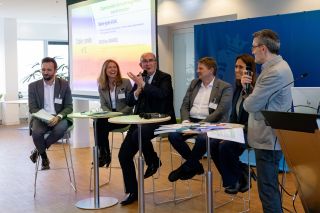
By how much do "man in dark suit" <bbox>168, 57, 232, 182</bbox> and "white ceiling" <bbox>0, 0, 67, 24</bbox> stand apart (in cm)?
547

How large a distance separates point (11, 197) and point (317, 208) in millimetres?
3259

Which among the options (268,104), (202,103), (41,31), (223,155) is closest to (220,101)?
(202,103)

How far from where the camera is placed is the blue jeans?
2719 mm

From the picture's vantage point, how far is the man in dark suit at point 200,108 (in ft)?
11.7

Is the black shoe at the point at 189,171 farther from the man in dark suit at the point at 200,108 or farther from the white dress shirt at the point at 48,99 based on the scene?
the white dress shirt at the point at 48,99

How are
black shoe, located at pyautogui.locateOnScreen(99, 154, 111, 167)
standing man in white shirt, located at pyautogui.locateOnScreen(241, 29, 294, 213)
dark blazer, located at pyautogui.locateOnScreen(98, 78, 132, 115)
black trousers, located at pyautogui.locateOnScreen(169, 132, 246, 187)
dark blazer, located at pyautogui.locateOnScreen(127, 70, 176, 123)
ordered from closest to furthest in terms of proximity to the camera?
standing man in white shirt, located at pyautogui.locateOnScreen(241, 29, 294, 213)
black trousers, located at pyautogui.locateOnScreen(169, 132, 246, 187)
dark blazer, located at pyautogui.locateOnScreen(127, 70, 176, 123)
dark blazer, located at pyautogui.locateOnScreen(98, 78, 132, 115)
black shoe, located at pyautogui.locateOnScreen(99, 154, 111, 167)

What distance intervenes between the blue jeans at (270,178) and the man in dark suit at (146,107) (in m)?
1.38

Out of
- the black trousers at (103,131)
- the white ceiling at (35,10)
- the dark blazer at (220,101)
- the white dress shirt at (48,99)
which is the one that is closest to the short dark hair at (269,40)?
the dark blazer at (220,101)

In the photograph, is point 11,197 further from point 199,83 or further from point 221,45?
point 221,45

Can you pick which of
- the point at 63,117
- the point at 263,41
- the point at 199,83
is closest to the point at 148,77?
the point at 199,83

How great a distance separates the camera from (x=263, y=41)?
270 cm

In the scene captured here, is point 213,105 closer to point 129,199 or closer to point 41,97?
point 129,199

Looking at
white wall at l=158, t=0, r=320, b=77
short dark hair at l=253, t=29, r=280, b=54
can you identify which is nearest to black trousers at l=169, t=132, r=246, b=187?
short dark hair at l=253, t=29, r=280, b=54

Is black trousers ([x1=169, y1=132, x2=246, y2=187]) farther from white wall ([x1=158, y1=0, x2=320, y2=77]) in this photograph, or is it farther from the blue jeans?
white wall ([x1=158, y1=0, x2=320, y2=77])
